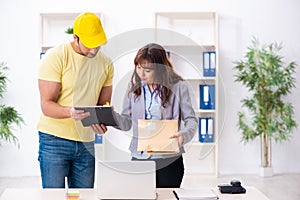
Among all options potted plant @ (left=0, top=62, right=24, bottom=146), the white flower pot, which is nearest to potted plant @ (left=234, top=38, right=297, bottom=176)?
the white flower pot

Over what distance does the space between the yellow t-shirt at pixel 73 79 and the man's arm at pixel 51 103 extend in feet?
0.09

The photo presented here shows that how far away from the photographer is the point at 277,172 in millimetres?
6074

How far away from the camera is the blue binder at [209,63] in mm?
5746

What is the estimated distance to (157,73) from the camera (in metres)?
2.53

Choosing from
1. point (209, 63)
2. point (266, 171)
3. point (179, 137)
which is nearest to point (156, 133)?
point (179, 137)

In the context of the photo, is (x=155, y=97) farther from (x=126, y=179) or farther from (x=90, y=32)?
(x=90, y=32)

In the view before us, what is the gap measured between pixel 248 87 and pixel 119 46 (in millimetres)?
3836

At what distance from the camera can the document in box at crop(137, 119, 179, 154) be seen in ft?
8.14

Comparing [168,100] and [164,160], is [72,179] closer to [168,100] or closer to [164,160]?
[164,160]

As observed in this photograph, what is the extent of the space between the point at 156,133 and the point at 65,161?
2.07ft

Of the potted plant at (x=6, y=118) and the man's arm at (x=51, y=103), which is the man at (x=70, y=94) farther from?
the potted plant at (x=6, y=118)

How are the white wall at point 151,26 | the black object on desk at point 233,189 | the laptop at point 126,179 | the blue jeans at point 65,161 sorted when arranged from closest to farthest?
1. the laptop at point 126,179
2. the black object on desk at point 233,189
3. the blue jeans at point 65,161
4. the white wall at point 151,26

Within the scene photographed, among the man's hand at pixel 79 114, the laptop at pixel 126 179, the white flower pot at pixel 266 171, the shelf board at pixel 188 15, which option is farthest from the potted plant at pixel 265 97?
the laptop at pixel 126 179

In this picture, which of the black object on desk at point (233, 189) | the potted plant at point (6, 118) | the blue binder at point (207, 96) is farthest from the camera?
the blue binder at point (207, 96)
